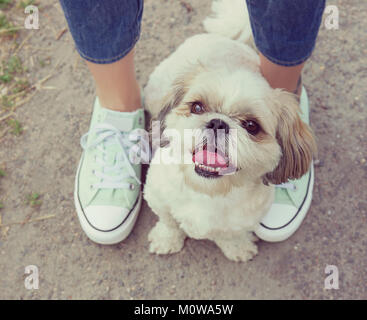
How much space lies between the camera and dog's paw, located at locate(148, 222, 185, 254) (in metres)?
2.15

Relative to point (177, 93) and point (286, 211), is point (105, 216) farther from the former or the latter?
point (286, 211)

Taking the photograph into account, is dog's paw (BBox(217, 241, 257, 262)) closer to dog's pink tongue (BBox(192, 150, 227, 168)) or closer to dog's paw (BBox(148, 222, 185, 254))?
dog's paw (BBox(148, 222, 185, 254))

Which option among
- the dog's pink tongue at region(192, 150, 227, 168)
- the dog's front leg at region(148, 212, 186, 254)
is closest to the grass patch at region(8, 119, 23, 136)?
the dog's front leg at region(148, 212, 186, 254)

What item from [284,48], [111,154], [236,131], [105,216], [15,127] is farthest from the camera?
[15,127]

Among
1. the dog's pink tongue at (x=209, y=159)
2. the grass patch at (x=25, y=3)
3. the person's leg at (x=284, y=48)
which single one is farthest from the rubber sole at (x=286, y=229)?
the grass patch at (x=25, y=3)

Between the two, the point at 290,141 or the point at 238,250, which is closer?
the point at 290,141

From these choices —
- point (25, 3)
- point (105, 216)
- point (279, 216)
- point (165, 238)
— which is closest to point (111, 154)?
point (105, 216)

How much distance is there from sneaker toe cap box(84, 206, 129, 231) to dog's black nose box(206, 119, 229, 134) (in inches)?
36.9

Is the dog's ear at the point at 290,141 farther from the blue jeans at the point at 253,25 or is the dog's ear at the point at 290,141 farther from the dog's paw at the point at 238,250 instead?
the dog's paw at the point at 238,250

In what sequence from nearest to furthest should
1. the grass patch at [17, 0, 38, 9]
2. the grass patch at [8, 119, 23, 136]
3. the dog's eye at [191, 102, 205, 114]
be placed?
the dog's eye at [191, 102, 205, 114]
the grass patch at [8, 119, 23, 136]
the grass patch at [17, 0, 38, 9]

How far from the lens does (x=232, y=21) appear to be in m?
2.34

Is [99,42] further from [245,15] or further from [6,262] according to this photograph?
[6,262]

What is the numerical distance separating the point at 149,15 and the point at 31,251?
1.81 meters

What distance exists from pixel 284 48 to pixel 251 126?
15.9 inches
